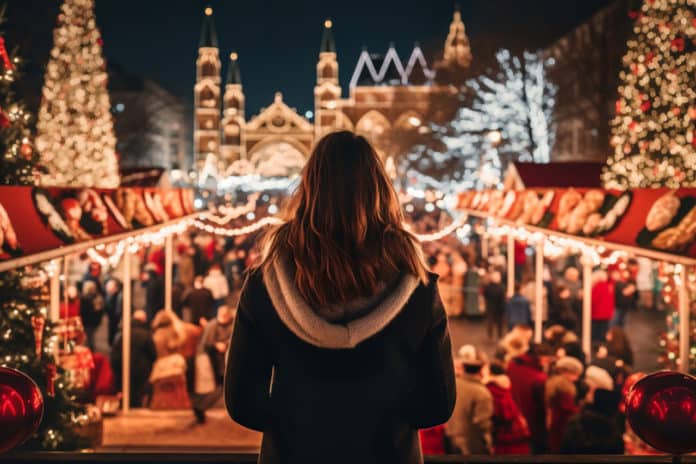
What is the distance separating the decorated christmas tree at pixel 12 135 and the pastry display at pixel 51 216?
268mm

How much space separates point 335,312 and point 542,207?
→ 8847 mm

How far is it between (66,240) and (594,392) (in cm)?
435

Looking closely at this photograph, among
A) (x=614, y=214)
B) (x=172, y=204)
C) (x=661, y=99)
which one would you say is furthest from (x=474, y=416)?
(x=172, y=204)

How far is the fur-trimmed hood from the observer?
1.99m

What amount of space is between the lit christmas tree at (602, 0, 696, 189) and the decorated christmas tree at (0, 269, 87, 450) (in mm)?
7425

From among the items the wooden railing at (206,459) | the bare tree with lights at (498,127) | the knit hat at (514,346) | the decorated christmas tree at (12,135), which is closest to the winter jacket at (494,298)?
the knit hat at (514,346)

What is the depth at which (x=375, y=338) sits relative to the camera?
79.4 inches

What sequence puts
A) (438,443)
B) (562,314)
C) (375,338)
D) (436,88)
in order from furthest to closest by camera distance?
(436,88) < (562,314) < (438,443) < (375,338)

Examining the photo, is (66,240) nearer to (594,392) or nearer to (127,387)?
(127,387)

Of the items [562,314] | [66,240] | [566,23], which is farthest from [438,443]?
[566,23]

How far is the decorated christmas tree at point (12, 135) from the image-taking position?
6559 mm

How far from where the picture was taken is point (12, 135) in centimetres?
655

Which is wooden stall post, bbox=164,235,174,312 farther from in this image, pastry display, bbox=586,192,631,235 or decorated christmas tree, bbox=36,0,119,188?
pastry display, bbox=586,192,631,235

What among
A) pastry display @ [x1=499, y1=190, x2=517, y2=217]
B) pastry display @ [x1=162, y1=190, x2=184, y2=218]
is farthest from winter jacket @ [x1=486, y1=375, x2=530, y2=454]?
pastry display @ [x1=162, y1=190, x2=184, y2=218]
